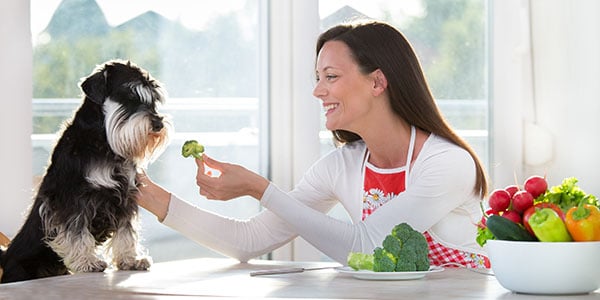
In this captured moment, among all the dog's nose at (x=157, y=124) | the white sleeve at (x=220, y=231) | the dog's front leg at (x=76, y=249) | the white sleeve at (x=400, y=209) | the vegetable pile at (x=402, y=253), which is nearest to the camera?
the vegetable pile at (x=402, y=253)

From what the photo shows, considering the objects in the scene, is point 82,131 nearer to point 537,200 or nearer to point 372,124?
point 372,124

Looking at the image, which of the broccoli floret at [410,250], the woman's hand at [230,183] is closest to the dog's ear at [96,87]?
the woman's hand at [230,183]

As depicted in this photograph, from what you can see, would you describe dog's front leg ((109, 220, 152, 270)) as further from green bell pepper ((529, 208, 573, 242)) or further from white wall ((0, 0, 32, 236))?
green bell pepper ((529, 208, 573, 242))

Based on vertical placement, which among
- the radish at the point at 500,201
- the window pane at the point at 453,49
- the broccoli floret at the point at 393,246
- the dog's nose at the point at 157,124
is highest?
the window pane at the point at 453,49

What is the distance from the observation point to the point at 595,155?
441cm

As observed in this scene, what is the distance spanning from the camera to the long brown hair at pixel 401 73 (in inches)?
115

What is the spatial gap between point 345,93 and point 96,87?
78 cm

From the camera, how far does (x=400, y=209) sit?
2748 millimetres

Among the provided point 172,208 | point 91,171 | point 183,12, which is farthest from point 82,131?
point 183,12

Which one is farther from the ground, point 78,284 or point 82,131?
point 82,131

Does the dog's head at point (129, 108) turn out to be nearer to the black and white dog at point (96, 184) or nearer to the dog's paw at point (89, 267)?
the black and white dog at point (96, 184)

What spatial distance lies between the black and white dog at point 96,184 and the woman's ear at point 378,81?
68 cm

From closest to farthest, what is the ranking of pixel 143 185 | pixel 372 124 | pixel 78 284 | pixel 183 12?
pixel 78 284
pixel 143 185
pixel 372 124
pixel 183 12

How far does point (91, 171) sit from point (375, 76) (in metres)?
0.95
